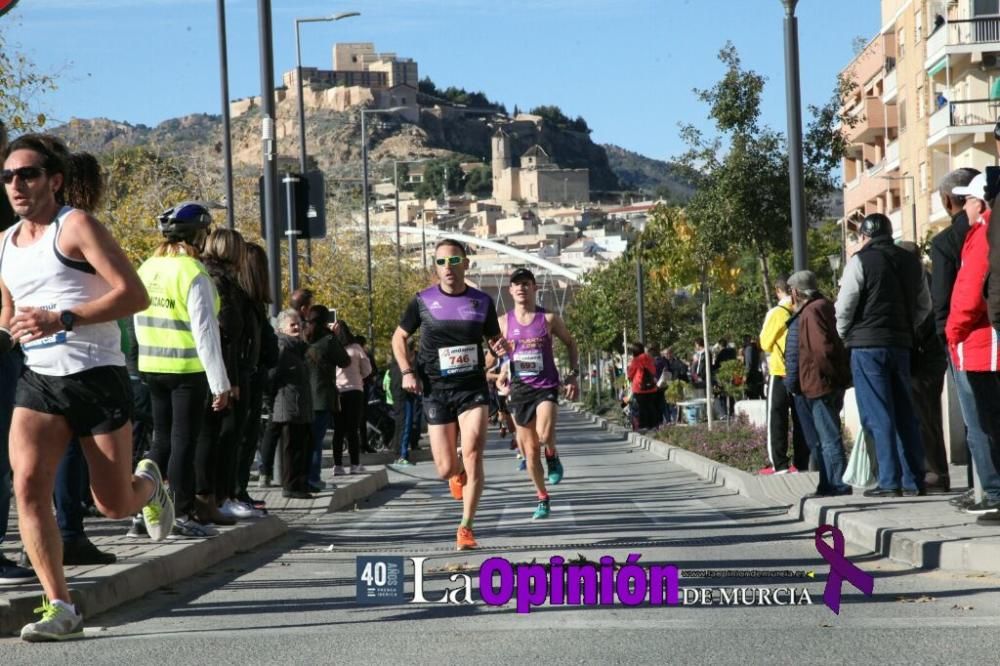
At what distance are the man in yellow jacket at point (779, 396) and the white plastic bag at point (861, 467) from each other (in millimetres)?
3416

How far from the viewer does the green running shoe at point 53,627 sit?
730 cm

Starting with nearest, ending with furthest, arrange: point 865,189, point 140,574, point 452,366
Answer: point 140,574, point 452,366, point 865,189

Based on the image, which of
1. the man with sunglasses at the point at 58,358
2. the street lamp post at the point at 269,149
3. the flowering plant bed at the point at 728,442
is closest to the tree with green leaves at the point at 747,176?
the flowering plant bed at the point at 728,442

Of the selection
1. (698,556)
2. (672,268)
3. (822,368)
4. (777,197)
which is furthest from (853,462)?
(672,268)

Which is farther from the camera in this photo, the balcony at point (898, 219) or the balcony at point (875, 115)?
the balcony at point (875, 115)

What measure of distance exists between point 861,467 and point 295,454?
20.0 ft

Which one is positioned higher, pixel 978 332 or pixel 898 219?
pixel 898 219

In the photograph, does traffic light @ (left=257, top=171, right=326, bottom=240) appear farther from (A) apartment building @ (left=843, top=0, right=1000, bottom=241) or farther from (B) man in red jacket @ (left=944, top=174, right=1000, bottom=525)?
(A) apartment building @ (left=843, top=0, right=1000, bottom=241)

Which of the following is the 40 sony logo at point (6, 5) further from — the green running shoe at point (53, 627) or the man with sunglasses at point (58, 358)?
the green running shoe at point (53, 627)

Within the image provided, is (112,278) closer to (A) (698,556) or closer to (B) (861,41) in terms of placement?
(A) (698,556)

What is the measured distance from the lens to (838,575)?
28.2ft

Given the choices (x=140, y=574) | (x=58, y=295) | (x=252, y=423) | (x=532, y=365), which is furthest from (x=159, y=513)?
(x=532, y=365)

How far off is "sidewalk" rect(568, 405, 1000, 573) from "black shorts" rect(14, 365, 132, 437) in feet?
14.8

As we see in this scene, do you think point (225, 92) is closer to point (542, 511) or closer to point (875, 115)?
point (542, 511)
